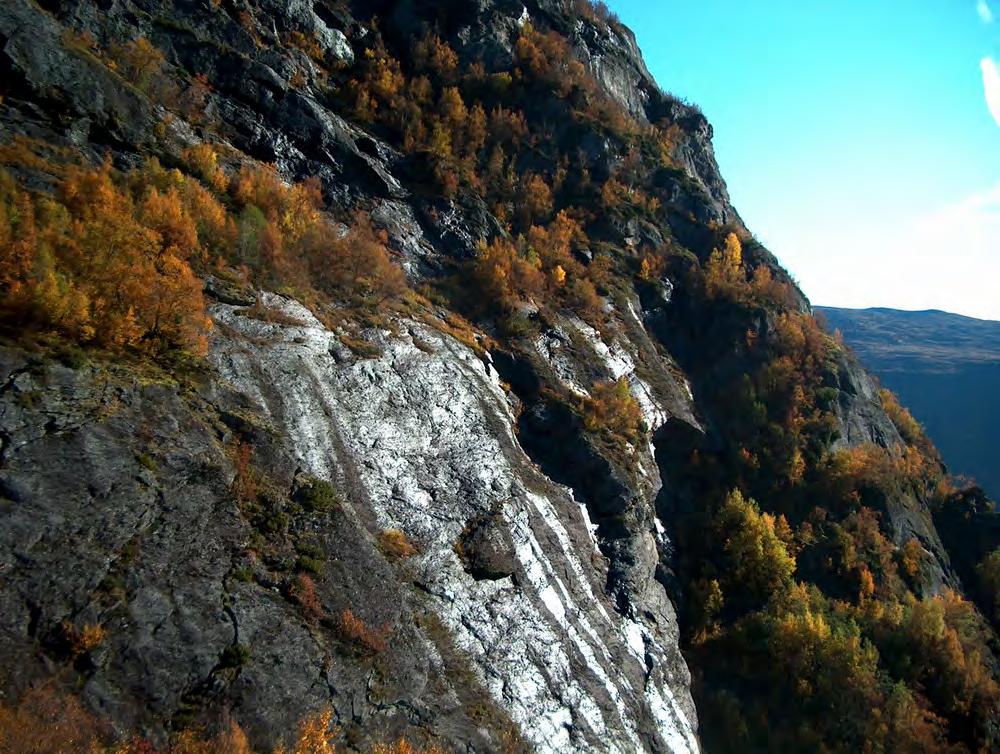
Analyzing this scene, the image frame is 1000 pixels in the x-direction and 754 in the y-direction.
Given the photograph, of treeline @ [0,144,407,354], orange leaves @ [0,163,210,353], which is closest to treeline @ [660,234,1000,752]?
treeline @ [0,144,407,354]

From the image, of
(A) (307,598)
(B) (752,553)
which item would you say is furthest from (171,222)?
(B) (752,553)

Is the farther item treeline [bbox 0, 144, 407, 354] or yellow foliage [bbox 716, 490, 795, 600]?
yellow foliage [bbox 716, 490, 795, 600]

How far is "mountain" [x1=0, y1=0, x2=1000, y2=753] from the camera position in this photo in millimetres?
14141

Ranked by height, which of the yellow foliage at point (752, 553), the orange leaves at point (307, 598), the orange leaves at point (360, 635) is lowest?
the orange leaves at point (360, 635)

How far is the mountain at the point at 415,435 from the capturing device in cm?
1414

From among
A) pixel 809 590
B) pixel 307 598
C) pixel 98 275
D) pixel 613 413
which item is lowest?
pixel 307 598

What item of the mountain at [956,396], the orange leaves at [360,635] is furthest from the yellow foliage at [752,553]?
the mountain at [956,396]

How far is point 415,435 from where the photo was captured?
82.6 ft

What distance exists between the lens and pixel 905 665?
3372cm

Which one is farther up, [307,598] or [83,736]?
[307,598]

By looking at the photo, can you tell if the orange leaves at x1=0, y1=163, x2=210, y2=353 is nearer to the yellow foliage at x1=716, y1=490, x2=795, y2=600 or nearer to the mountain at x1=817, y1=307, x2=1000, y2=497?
the yellow foliage at x1=716, y1=490, x2=795, y2=600

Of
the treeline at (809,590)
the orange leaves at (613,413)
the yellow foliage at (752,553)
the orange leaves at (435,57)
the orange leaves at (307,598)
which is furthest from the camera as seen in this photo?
the orange leaves at (435,57)

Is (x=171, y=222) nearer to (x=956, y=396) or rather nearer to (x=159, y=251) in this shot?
(x=159, y=251)

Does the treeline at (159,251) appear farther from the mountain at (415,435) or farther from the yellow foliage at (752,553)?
the yellow foliage at (752,553)
